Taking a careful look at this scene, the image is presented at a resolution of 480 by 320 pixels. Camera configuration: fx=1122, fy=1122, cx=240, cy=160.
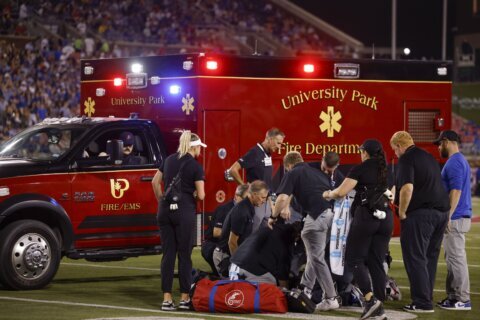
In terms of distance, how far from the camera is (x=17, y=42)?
30.3m

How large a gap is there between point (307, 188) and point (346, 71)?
377cm

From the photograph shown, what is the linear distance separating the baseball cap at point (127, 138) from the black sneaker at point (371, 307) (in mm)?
3885

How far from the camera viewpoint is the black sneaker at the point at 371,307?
9664 mm

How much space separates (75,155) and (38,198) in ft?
2.17

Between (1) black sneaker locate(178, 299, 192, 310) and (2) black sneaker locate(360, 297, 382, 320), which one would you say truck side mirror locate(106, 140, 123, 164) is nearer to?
(1) black sneaker locate(178, 299, 192, 310)

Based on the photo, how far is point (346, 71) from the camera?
13812mm

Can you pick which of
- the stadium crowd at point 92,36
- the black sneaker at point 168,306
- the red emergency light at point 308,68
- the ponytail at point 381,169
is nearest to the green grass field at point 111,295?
the black sneaker at point 168,306

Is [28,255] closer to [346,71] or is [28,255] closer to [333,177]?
[333,177]

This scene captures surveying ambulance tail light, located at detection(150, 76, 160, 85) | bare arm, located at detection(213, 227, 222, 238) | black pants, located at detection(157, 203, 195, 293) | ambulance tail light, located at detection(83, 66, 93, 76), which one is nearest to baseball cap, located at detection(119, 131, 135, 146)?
ambulance tail light, located at detection(150, 76, 160, 85)

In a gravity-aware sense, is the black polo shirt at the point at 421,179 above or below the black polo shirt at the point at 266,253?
above

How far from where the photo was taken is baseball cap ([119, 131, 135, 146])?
40.9 ft

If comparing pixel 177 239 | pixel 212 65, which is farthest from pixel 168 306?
pixel 212 65

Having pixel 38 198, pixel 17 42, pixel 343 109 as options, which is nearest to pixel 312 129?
pixel 343 109

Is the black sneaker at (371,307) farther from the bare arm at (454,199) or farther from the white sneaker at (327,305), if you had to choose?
the bare arm at (454,199)
